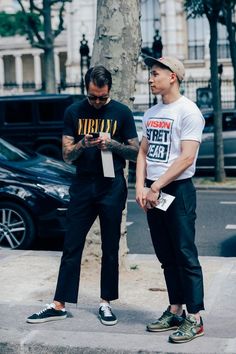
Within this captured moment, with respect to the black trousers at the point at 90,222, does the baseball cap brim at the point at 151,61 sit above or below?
above

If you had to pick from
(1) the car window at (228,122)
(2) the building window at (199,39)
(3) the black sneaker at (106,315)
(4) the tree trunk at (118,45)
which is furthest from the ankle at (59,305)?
(2) the building window at (199,39)

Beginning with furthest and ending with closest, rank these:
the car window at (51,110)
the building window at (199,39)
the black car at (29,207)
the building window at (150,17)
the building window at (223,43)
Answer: the building window at (150,17) < the building window at (199,39) < the building window at (223,43) < the car window at (51,110) < the black car at (29,207)

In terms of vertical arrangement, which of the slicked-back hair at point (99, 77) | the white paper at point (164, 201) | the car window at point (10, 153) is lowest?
the car window at point (10, 153)

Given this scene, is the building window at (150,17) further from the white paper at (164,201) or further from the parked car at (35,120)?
the white paper at (164,201)

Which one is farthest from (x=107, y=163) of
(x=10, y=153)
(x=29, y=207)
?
(x=10, y=153)

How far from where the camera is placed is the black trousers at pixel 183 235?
6449 millimetres

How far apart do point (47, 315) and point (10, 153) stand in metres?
5.72

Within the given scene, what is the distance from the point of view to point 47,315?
7.08 metres

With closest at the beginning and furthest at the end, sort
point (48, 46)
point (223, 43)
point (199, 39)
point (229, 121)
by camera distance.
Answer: point (229, 121), point (48, 46), point (223, 43), point (199, 39)

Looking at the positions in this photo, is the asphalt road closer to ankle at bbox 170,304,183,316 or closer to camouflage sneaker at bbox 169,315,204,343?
ankle at bbox 170,304,183,316

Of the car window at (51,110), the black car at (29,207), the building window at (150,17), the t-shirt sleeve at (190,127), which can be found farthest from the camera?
the building window at (150,17)

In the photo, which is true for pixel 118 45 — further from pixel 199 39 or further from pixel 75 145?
pixel 199 39

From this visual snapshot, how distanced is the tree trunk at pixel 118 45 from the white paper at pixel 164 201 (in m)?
2.65

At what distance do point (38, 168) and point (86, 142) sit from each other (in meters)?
5.23
